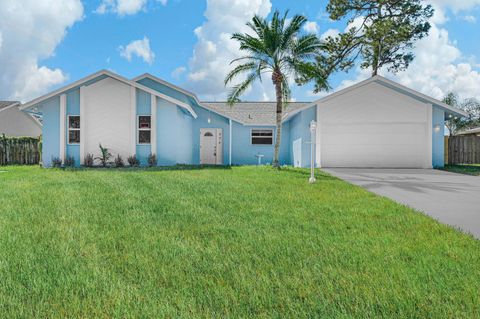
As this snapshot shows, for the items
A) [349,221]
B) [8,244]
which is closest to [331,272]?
[349,221]

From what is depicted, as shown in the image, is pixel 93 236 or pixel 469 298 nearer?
pixel 469 298

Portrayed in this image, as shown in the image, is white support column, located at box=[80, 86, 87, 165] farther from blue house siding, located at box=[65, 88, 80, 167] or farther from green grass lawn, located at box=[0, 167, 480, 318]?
green grass lawn, located at box=[0, 167, 480, 318]

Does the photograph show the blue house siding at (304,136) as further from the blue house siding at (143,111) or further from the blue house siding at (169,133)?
the blue house siding at (143,111)

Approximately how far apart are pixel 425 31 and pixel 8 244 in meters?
28.8

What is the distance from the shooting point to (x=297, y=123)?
19016mm

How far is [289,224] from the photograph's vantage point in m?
5.05

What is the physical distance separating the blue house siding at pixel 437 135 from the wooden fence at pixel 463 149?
2.57m

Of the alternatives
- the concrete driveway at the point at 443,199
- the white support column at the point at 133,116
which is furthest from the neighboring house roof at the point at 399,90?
the white support column at the point at 133,116

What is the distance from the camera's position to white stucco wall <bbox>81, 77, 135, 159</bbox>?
16219 mm

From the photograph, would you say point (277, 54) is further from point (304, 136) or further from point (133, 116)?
point (133, 116)

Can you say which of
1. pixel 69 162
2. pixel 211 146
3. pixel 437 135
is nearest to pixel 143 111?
pixel 69 162

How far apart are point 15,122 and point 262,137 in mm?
22889

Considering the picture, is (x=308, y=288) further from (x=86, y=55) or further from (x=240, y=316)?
(x=86, y=55)

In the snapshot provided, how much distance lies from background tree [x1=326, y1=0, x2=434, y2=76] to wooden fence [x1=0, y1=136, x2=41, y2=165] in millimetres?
21632
